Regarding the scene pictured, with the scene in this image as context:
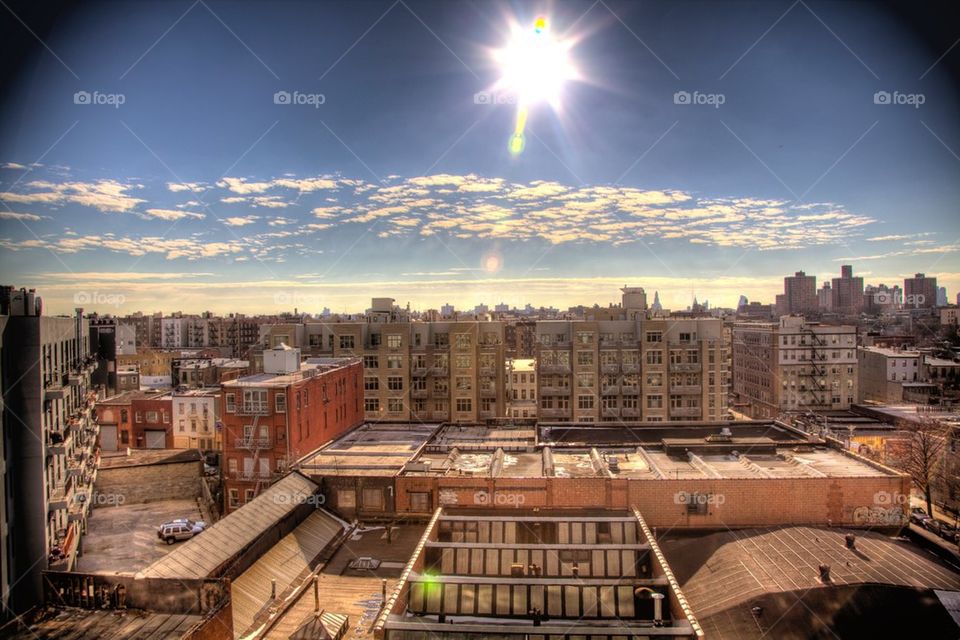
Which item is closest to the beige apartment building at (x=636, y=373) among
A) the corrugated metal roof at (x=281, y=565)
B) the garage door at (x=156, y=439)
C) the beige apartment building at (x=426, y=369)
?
the beige apartment building at (x=426, y=369)

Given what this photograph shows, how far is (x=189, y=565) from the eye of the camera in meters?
14.3

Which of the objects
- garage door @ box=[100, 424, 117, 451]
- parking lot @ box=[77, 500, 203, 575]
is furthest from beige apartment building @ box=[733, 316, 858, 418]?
garage door @ box=[100, 424, 117, 451]

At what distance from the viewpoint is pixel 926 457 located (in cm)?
3488

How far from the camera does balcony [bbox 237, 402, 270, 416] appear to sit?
28.3 metres

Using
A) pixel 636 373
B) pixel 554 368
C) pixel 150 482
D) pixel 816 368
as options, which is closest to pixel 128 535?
pixel 150 482

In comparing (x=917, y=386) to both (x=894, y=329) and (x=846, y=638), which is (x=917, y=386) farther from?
(x=846, y=638)

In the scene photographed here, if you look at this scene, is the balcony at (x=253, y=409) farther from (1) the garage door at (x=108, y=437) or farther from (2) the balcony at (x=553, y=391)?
(1) the garage door at (x=108, y=437)

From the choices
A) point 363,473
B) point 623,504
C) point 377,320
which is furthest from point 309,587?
point 377,320

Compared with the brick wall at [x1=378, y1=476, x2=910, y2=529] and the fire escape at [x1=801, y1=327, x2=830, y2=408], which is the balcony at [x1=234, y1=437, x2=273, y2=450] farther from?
the fire escape at [x1=801, y1=327, x2=830, y2=408]

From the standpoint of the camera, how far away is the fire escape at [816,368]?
62.2 m

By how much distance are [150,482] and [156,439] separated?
14871 mm

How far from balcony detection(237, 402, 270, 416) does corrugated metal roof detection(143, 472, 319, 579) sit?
582 cm

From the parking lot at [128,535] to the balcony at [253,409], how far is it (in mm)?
9532

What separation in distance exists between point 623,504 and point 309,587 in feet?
41.1
